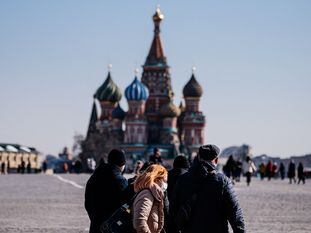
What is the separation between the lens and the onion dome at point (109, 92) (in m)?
132

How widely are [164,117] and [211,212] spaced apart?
116 meters

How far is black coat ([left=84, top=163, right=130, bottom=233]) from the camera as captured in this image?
30.7 feet

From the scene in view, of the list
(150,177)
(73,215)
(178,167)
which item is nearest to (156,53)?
(73,215)

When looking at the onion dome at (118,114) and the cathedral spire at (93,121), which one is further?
the cathedral spire at (93,121)

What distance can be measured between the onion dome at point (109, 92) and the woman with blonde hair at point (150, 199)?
12364cm

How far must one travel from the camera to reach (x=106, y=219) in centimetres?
934

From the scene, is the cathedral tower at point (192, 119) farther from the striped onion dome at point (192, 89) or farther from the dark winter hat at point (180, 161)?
the dark winter hat at point (180, 161)

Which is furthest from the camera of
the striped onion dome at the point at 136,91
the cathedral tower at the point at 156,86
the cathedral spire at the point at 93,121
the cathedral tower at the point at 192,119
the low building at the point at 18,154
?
the low building at the point at 18,154

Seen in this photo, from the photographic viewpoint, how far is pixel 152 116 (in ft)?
415

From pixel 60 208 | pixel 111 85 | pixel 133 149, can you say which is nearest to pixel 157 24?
pixel 111 85

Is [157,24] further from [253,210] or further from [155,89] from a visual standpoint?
[253,210]

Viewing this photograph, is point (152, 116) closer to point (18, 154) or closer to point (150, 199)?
point (18, 154)

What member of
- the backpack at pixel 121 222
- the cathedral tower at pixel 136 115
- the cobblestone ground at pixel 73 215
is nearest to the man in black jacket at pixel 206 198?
the backpack at pixel 121 222

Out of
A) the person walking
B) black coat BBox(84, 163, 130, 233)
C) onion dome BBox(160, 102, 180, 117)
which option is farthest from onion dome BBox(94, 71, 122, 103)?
black coat BBox(84, 163, 130, 233)
